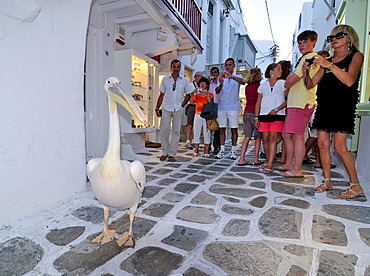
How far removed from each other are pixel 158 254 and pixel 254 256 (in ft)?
2.50

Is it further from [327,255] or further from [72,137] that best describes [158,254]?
[72,137]

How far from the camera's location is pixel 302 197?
2.89m

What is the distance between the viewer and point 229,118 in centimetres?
515

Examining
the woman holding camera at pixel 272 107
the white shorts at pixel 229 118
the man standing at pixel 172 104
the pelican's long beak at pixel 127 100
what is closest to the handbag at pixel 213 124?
the white shorts at pixel 229 118

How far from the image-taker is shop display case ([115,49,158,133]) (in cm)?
539

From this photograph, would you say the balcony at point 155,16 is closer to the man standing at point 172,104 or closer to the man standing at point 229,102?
the man standing at point 172,104

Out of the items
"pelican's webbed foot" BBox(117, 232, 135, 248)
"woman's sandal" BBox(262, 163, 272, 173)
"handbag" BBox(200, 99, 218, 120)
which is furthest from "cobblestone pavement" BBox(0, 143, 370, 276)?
"handbag" BBox(200, 99, 218, 120)

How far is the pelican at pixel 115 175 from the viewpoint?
Result: 177 centimetres

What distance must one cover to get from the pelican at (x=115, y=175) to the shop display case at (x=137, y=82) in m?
3.69

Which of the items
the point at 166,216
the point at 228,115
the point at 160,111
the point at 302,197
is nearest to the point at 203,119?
the point at 228,115

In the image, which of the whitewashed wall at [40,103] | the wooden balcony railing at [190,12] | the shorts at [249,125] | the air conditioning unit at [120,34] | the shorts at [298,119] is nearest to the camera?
the whitewashed wall at [40,103]

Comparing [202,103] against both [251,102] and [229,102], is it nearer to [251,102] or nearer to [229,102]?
[229,102]

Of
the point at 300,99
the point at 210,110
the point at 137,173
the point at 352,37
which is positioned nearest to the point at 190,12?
the point at 210,110

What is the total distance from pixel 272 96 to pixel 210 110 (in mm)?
1468
